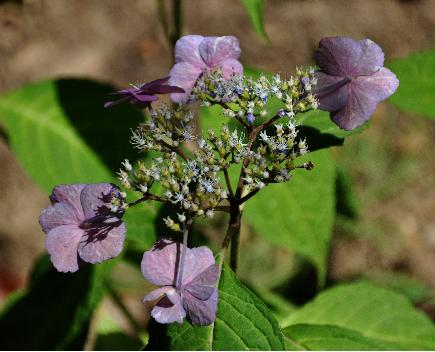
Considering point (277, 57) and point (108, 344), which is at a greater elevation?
point (277, 57)

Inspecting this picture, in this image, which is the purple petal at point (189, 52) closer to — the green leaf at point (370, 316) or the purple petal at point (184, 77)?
the purple petal at point (184, 77)

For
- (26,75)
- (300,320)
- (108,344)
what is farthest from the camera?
(26,75)

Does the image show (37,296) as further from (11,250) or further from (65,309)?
(11,250)

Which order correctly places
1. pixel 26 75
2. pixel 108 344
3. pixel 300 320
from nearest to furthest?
pixel 300 320 < pixel 108 344 < pixel 26 75

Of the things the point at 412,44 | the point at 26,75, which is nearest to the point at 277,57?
the point at 412,44

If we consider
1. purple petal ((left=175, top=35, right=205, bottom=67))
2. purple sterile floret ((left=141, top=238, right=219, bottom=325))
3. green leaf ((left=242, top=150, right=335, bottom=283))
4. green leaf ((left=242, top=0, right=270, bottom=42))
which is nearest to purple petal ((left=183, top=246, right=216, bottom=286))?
purple sterile floret ((left=141, top=238, right=219, bottom=325))

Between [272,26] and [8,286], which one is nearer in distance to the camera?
[8,286]

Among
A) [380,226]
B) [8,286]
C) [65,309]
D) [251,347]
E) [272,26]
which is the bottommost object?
[8,286]

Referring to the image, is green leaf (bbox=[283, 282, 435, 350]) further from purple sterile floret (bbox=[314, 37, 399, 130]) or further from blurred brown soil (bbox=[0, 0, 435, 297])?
blurred brown soil (bbox=[0, 0, 435, 297])
